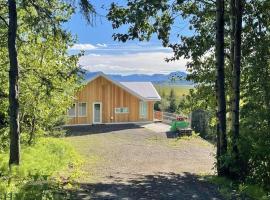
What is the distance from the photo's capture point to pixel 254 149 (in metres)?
15.6

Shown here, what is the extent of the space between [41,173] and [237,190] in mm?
5928

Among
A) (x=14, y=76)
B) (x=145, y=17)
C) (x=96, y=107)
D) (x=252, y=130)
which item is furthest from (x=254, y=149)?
(x=96, y=107)

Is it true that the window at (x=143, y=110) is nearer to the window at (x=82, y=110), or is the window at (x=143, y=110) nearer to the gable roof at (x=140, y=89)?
the gable roof at (x=140, y=89)

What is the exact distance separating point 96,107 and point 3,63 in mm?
28429

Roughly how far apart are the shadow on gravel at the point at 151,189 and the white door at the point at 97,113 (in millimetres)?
32453

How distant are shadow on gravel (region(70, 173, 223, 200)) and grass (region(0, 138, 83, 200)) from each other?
0.76m

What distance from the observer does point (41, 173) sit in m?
15.3

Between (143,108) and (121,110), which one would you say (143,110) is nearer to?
(143,108)

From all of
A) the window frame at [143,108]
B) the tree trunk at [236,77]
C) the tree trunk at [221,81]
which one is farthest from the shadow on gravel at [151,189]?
the window frame at [143,108]

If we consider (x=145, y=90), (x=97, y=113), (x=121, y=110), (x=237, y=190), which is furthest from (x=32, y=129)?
(x=145, y=90)

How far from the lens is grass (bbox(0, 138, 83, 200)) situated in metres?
11.5

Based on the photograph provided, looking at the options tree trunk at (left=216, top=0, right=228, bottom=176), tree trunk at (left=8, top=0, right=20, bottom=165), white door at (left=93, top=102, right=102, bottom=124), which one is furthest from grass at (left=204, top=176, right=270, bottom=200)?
white door at (left=93, top=102, right=102, bottom=124)

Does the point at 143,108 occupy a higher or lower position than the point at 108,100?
lower

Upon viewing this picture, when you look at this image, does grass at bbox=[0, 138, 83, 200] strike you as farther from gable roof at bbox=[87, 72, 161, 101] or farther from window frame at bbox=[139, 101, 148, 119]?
window frame at bbox=[139, 101, 148, 119]
